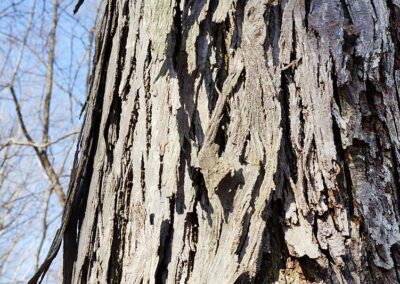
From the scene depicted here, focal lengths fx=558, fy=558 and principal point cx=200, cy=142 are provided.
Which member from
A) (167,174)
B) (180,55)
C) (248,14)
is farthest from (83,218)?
(248,14)

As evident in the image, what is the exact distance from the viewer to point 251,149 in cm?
87

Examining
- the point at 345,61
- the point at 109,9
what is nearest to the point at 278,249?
the point at 345,61

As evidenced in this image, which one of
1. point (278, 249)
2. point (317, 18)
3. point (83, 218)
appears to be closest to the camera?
point (278, 249)

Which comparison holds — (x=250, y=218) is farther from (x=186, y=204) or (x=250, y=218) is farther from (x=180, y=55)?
(x=180, y=55)

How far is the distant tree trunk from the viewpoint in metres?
0.84

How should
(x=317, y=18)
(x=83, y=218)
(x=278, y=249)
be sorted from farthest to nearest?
1. (x=83, y=218)
2. (x=317, y=18)
3. (x=278, y=249)

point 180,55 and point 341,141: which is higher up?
point 180,55

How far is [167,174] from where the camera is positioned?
0.92 metres

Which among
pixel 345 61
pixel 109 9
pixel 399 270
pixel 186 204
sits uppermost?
pixel 109 9

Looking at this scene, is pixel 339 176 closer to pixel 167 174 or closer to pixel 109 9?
pixel 167 174

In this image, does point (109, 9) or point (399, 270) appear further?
point (109, 9)

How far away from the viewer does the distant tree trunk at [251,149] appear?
84 cm

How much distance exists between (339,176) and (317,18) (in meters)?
0.27

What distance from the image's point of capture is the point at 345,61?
0.92m
